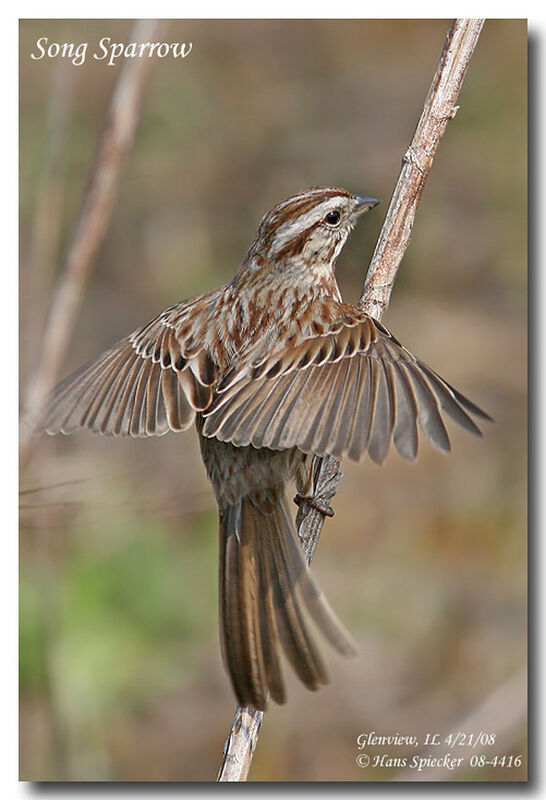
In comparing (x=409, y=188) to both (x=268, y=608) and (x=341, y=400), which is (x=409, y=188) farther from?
(x=268, y=608)

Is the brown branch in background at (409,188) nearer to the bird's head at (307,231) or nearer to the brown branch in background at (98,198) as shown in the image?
the bird's head at (307,231)

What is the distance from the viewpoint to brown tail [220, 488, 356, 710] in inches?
118

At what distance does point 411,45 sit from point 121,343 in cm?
156

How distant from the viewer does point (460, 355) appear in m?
4.40

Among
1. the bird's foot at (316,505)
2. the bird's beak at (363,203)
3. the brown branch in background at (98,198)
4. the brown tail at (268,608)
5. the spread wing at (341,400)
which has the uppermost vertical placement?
the bird's beak at (363,203)

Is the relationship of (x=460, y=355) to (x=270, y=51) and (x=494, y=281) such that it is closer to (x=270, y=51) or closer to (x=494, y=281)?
(x=494, y=281)

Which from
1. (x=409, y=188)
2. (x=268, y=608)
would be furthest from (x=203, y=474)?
(x=409, y=188)

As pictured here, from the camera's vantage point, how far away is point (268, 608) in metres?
3.08

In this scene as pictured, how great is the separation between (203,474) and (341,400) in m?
1.31

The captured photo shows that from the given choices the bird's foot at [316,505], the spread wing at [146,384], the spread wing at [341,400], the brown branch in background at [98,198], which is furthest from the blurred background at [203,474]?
the brown branch in background at [98,198]

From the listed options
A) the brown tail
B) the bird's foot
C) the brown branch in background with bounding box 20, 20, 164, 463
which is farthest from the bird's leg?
the brown branch in background with bounding box 20, 20, 164, 463

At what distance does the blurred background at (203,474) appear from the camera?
11.9ft

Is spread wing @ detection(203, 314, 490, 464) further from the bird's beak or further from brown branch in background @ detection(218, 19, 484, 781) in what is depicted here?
the bird's beak
